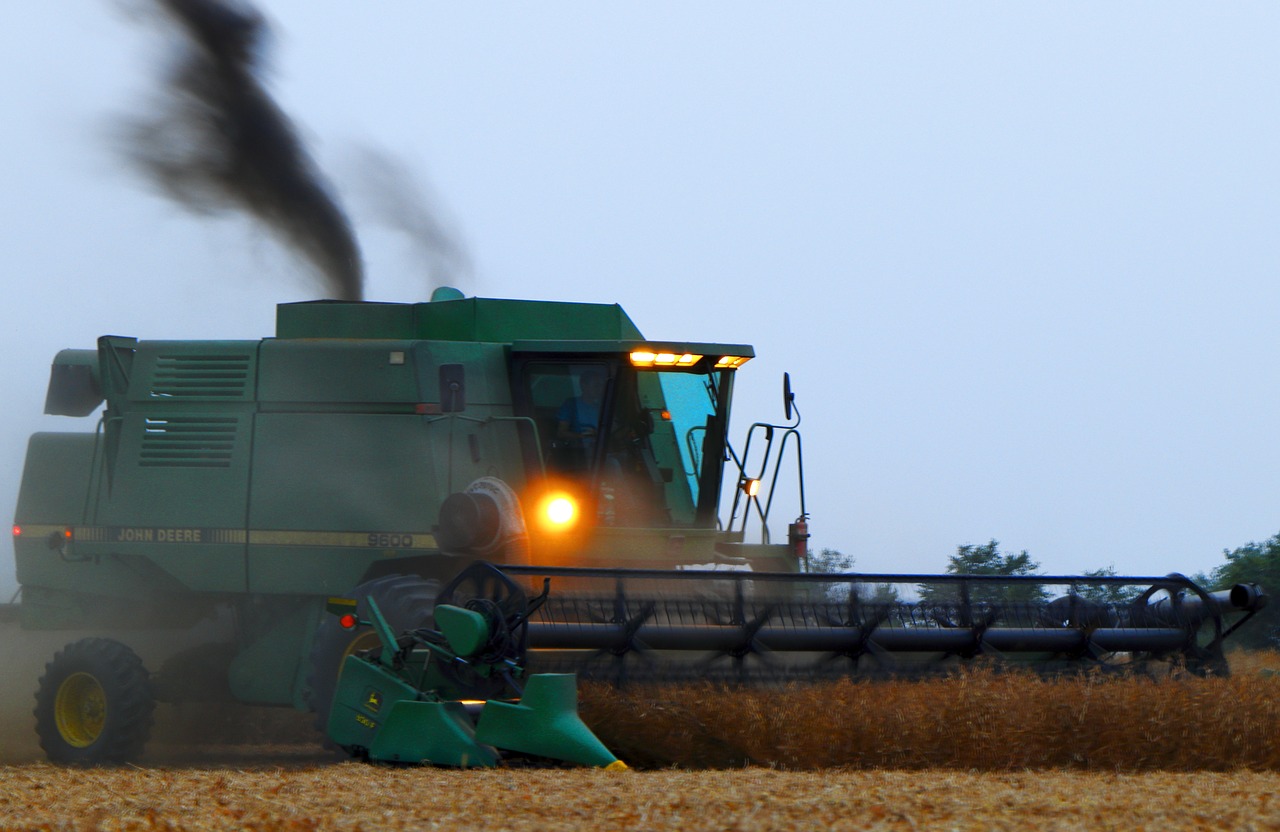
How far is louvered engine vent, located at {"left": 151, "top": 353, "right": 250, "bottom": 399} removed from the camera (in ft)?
34.8

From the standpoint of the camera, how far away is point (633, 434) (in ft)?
33.9

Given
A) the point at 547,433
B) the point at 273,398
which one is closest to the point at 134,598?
the point at 273,398

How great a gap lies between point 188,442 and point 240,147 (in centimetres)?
406

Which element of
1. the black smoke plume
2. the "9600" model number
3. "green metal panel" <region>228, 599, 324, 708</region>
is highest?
the black smoke plume

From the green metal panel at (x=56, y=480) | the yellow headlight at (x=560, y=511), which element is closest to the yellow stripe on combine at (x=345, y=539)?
the yellow headlight at (x=560, y=511)

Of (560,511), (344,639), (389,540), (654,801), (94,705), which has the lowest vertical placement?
(654,801)

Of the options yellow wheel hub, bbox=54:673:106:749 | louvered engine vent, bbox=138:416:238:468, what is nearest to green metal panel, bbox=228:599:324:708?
yellow wheel hub, bbox=54:673:106:749

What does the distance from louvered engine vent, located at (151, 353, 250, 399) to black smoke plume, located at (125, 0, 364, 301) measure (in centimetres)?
315

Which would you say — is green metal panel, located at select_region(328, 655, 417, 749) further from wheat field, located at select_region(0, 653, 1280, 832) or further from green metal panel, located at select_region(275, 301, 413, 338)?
green metal panel, located at select_region(275, 301, 413, 338)

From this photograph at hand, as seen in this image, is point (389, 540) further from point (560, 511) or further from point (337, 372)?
point (337, 372)

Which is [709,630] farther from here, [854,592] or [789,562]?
[789,562]

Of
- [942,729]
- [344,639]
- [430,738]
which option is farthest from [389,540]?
[942,729]

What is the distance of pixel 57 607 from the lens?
36.3 feet

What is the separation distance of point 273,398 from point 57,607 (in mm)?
2314
